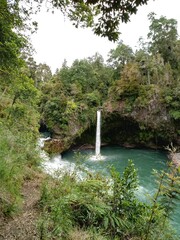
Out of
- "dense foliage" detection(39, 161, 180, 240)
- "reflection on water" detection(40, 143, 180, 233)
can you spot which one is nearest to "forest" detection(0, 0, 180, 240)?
"dense foliage" detection(39, 161, 180, 240)

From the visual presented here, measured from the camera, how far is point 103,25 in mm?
2230

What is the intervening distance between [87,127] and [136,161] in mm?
5856

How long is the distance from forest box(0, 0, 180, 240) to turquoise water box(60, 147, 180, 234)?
1387mm

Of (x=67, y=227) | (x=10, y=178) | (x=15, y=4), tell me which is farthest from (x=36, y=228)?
(x=15, y=4)

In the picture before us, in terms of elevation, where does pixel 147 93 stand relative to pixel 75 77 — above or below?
below

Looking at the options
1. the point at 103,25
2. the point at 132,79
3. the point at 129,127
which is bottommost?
the point at 129,127

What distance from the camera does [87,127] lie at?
18188 millimetres

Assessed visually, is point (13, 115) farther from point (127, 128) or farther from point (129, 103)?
point (127, 128)

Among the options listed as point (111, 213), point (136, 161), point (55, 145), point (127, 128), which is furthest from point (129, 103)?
point (111, 213)

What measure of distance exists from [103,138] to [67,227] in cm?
1675

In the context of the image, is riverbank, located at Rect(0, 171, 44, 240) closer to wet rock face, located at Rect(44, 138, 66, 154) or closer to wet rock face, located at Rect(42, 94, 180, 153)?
wet rock face, located at Rect(44, 138, 66, 154)

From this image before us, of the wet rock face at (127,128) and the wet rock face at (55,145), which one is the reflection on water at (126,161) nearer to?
the wet rock face at (55,145)

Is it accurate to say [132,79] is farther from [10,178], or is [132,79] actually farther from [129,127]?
[10,178]

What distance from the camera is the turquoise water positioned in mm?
11008
